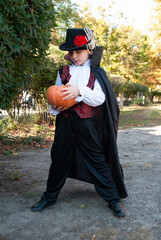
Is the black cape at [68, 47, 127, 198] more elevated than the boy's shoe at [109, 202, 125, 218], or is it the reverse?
the black cape at [68, 47, 127, 198]

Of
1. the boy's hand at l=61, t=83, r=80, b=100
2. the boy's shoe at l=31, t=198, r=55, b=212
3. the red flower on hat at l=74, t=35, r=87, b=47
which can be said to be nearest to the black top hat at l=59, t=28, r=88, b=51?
the red flower on hat at l=74, t=35, r=87, b=47

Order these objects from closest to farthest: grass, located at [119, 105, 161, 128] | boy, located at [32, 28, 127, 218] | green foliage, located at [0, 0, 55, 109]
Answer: green foliage, located at [0, 0, 55, 109] < boy, located at [32, 28, 127, 218] < grass, located at [119, 105, 161, 128]

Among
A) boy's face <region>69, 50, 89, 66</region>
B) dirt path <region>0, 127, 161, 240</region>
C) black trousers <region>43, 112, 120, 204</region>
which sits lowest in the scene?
dirt path <region>0, 127, 161, 240</region>

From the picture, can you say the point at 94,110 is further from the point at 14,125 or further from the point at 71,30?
the point at 14,125

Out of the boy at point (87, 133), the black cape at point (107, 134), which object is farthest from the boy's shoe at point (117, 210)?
the black cape at point (107, 134)

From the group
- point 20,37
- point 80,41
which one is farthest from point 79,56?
point 20,37

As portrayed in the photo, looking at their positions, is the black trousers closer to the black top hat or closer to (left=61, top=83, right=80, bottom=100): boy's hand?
(left=61, top=83, right=80, bottom=100): boy's hand

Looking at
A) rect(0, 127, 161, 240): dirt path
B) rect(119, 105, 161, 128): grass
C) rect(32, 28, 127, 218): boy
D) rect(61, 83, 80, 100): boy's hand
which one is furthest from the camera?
rect(119, 105, 161, 128): grass

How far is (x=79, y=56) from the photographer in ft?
9.23

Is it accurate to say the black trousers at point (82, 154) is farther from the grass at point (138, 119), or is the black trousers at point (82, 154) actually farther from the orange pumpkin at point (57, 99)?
the grass at point (138, 119)

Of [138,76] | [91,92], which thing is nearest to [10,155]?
[91,92]

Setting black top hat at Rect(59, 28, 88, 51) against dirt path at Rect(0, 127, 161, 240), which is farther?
black top hat at Rect(59, 28, 88, 51)

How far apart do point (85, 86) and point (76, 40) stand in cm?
55

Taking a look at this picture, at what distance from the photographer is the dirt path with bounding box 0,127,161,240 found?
92.4 inches
